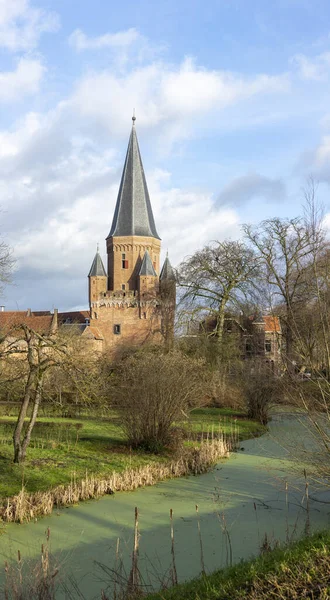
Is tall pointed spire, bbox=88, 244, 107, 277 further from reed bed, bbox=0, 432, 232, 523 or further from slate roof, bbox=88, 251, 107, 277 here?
reed bed, bbox=0, 432, 232, 523

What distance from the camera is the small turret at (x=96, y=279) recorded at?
55.0 metres

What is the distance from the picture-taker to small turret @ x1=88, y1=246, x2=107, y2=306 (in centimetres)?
5500

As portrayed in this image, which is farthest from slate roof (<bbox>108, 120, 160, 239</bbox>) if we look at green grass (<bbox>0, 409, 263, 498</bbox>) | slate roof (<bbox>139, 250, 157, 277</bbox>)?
green grass (<bbox>0, 409, 263, 498</bbox>)

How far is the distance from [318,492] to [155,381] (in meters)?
5.10

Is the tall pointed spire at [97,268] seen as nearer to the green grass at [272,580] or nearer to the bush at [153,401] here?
the bush at [153,401]

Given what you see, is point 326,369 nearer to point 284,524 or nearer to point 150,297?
point 284,524

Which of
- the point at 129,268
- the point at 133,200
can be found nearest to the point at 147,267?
the point at 129,268

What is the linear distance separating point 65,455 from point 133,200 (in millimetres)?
43911

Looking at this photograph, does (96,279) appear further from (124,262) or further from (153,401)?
(153,401)

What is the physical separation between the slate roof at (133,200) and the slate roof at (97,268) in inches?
102

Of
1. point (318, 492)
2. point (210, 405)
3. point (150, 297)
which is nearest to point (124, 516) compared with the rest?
point (318, 492)

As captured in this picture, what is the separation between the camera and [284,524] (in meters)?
8.42

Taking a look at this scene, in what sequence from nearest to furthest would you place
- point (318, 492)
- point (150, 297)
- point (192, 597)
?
point (192, 597) → point (318, 492) → point (150, 297)

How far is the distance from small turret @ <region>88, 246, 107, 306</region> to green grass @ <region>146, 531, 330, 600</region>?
49.8 m
